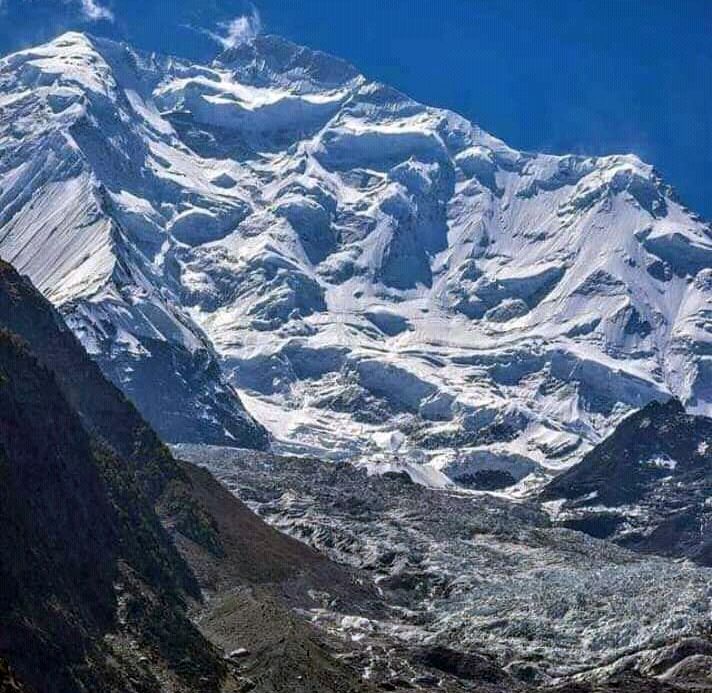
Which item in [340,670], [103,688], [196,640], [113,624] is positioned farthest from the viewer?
[340,670]

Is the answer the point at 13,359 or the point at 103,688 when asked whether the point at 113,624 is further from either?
the point at 13,359

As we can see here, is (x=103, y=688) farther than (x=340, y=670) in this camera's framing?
No

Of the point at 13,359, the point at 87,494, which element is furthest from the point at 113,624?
the point at 13,359

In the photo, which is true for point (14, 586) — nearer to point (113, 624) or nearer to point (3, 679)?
point (113, 624)

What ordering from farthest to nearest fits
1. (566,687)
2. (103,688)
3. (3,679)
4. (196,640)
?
(566,687), (196,640), (103,688), (3,679)

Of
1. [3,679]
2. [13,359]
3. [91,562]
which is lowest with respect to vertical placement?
[3,679]

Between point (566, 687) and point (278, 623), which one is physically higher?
point (566, 687)

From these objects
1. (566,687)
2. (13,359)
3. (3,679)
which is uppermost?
(566,687)

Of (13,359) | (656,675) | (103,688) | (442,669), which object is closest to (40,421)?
(13,359)

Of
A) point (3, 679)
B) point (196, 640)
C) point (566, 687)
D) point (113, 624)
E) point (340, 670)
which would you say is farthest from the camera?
point (566, 687)
